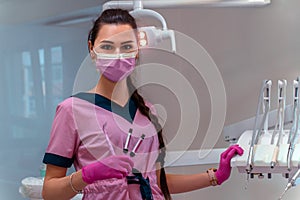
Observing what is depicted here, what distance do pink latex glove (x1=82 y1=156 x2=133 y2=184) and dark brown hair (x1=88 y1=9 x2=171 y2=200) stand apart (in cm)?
26

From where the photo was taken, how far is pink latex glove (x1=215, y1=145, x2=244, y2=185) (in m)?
1.11

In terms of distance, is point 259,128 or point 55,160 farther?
point 259,128

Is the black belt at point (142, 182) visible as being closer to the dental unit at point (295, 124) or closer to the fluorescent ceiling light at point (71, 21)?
the dental unit at point (295, 124)

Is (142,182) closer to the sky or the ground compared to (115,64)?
closer to the ground

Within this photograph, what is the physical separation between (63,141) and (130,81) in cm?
26

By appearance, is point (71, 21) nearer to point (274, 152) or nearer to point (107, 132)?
point (107, 132)

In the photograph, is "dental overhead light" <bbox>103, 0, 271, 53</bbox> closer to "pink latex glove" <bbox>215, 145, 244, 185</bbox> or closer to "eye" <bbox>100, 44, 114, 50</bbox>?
"eye" <bbox>100, 44, 114, 50</bbox>

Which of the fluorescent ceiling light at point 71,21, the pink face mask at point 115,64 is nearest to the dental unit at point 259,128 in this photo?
the pink face mask at point 115,64

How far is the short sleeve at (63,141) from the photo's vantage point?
1.05 metres

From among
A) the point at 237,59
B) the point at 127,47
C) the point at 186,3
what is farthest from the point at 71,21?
the point at 127,47

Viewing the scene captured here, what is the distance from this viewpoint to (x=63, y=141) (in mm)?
1055

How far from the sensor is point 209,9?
169 cm

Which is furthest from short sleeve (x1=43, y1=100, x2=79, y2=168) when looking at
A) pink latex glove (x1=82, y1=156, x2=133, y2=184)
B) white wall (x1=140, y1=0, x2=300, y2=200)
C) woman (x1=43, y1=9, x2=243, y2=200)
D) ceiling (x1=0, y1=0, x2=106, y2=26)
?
ceiling (x1=0, y1=0, x2=106, y2=26)

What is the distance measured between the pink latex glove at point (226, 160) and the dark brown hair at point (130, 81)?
0.15m
